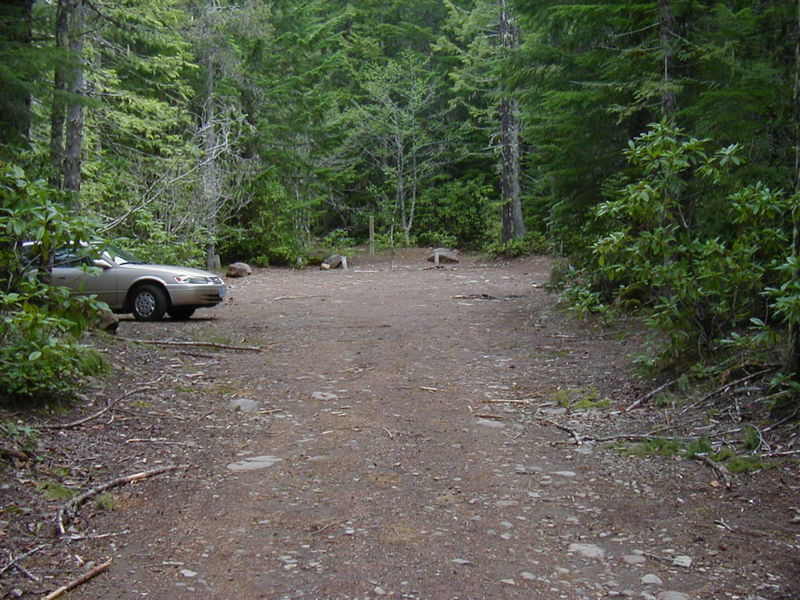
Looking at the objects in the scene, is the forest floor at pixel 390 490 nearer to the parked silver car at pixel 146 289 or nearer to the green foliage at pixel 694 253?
the green foliage at pixel 694 253

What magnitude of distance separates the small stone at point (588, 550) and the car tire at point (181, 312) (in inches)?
427

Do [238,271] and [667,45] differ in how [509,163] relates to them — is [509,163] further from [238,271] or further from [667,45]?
[667,45]

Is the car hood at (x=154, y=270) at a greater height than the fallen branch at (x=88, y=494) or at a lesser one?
greater

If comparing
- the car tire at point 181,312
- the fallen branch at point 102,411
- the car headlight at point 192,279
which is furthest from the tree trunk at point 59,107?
the fallen branch at point 102,411

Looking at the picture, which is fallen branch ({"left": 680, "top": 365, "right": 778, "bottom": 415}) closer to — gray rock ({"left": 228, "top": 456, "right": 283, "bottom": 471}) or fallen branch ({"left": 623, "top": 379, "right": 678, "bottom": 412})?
fallen branch ({"left": 623, "top": 379, "right": 678, "bottom": 412})

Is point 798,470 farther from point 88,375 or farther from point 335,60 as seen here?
point 335,60

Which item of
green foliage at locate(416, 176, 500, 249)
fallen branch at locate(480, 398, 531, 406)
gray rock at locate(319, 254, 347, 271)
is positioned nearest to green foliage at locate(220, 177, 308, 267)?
gray rock at locate(319, 254, 347, 271)

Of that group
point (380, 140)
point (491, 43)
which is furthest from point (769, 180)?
point (380, 140)

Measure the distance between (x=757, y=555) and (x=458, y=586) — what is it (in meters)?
1.54

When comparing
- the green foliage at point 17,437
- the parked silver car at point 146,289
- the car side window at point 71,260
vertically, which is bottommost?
the green foliage at point 17,437

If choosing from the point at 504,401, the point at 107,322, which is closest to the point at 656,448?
the point at 504,401

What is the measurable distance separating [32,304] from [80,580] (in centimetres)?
257

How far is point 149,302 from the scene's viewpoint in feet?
44.2

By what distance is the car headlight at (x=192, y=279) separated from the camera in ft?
44.2
